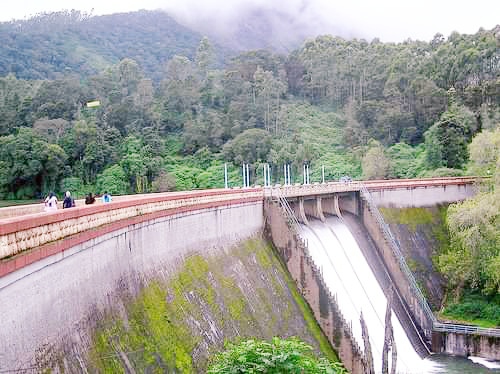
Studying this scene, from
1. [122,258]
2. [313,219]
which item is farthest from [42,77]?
[122,258]

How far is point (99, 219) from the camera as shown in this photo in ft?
42.5

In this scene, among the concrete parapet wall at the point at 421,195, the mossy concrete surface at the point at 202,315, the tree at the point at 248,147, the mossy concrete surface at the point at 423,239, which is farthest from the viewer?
the tree at the point at 248,147

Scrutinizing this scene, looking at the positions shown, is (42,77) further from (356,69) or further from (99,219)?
(99,219)

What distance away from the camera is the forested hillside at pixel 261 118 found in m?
61.7

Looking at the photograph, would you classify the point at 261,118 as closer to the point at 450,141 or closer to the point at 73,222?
the point at 450,141

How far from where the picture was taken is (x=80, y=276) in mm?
11539

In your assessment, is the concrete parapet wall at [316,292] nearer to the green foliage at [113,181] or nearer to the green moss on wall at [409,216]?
the green moss on wall at [409,216]

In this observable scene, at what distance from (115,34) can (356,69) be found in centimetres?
10625

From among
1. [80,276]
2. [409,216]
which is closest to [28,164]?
[409,216]

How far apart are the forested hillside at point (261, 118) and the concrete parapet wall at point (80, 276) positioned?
3919 centimetres

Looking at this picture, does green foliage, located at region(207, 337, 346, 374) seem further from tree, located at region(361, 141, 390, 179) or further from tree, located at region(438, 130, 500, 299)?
tree, located at region(361, 141, 390, 179)

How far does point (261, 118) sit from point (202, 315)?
66.4m

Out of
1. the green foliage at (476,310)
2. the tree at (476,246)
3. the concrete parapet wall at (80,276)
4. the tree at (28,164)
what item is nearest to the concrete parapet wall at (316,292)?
the concrete parapet wall at (80,276)

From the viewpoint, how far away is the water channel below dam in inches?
1085
